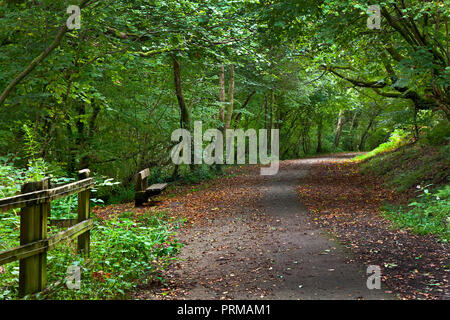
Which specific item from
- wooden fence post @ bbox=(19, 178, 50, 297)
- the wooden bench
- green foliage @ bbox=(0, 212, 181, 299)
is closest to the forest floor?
green foliage @ bbox=(0, 212, 181, 299)

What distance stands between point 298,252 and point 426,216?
3.08m

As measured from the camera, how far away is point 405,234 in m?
6.79

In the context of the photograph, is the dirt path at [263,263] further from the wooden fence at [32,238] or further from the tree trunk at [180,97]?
the tree trunk at [180,97]

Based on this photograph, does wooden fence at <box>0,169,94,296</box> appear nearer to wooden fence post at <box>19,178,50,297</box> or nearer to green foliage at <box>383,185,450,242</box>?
wooden fence post at <box>19,178,50,297</box>

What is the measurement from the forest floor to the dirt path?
0.04ft

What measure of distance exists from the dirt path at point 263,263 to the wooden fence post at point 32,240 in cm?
122

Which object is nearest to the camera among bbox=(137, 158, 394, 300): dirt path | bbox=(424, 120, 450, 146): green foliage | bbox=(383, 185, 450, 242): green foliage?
bbox=(137, 158, 394, 300): dirt path

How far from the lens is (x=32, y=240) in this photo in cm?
358

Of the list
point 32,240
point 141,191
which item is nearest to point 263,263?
point 32,240

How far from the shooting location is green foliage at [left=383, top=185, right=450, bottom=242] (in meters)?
6.68

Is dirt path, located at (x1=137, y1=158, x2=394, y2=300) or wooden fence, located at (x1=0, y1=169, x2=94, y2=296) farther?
Answer: dirt path, located at (x1=137, y1=158, x2=394, y2=300)

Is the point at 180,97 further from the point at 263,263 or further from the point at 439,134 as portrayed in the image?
the point at 263,263
